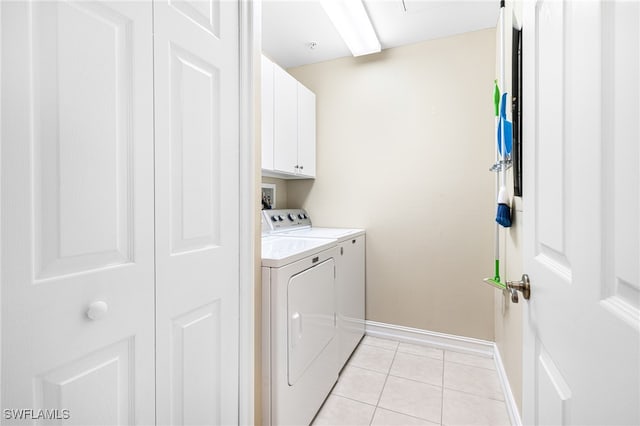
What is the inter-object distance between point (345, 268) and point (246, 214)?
118 cm

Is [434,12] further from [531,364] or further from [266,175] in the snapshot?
→ [531,364]

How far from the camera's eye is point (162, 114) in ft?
2.86

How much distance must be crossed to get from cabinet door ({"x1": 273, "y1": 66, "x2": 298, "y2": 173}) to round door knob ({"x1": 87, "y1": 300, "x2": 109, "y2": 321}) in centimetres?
162

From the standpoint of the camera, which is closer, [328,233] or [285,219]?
[328,233]

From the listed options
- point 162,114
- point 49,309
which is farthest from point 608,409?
point 162,114

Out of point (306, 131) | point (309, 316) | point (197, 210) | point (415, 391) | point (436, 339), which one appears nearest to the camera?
point (197, 210)

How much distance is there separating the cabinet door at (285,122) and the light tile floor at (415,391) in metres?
1.60

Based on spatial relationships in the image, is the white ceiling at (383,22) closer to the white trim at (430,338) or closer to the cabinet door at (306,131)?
the cabinet door at (306,131)

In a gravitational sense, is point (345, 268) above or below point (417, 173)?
below

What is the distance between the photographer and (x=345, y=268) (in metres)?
2.18

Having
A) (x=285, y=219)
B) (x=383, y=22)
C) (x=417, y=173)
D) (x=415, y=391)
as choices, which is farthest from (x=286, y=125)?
(x=415, y=391)

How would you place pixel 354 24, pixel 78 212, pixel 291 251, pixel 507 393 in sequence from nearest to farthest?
pixel 78 212 → pixel 291 251 → pixel 507 393 → pixel 354 24

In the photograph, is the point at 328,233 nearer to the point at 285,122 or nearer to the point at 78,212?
the point at 285,122

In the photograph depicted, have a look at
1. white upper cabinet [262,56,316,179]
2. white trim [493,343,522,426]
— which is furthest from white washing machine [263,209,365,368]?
A: white trim [493,343,522,426]
